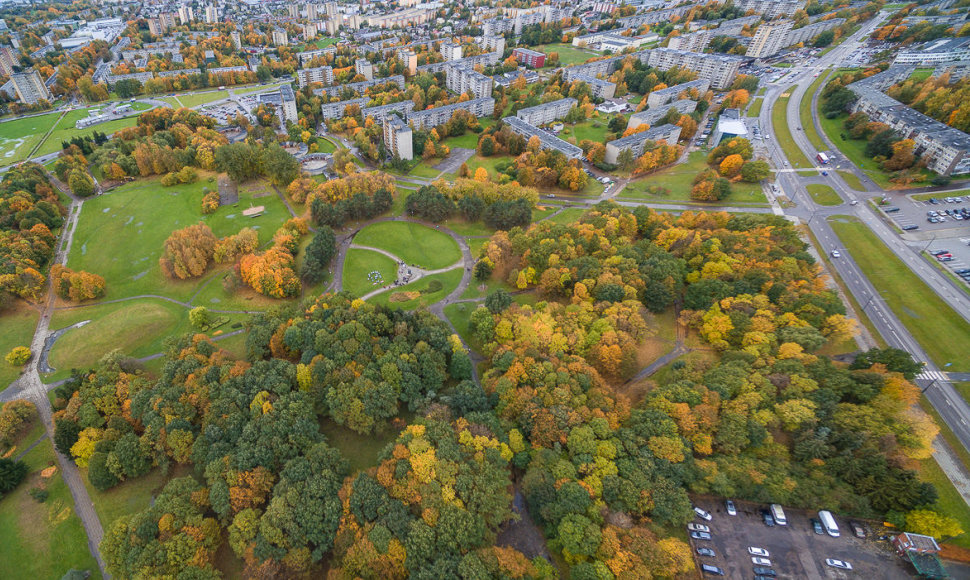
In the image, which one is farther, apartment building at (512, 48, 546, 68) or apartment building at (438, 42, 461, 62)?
apartment building at (438, 42, 461, 62)

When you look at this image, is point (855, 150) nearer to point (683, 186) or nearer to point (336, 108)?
point (683, 186)

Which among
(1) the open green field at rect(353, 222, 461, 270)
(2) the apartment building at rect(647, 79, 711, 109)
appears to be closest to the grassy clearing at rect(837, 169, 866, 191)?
(2) the apartment building at rect(647, 79, 711, 109)

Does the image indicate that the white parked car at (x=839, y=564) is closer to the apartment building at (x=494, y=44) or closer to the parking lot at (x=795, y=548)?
the parking lot at (x=795, y=548)

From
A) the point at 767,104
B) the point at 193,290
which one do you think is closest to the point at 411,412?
the point at 193,290

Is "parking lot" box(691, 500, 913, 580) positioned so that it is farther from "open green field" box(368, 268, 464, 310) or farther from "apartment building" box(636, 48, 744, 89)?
"apartment building" box(636, 48, 744, 89)

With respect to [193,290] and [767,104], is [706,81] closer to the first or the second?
[767,104]

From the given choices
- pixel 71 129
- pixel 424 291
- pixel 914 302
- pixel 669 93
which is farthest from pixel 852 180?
pixel 71 129

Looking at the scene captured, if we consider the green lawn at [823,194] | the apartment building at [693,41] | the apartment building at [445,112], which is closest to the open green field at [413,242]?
the apartment building at [445,112]
